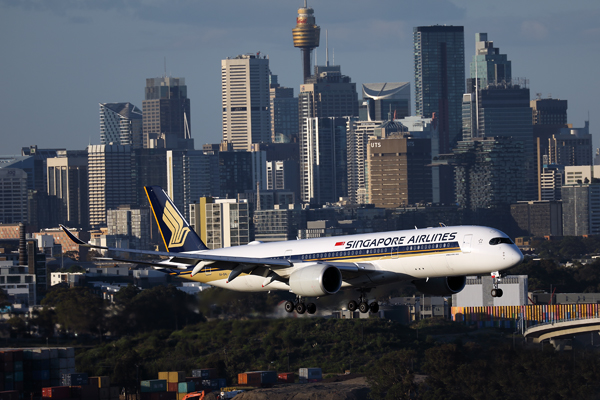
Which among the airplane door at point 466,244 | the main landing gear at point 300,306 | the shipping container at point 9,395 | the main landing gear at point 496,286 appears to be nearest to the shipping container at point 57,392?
the shipping container at point 9,395

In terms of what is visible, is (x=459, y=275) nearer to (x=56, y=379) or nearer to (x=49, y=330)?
(x=56, y=379)

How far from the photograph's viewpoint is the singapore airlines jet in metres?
74.2

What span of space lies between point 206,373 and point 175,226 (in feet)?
129

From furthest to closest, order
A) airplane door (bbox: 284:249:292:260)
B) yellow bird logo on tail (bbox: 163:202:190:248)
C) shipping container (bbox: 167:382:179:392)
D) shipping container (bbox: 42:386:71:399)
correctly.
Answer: shipping container (bbox: 167:382:179:392)
shipping container (bbox: 42:386:71:399)
yellow bird logo on tail (bbox: 163:202:190:248)
airplane door (bbox: 284:249:292:260)

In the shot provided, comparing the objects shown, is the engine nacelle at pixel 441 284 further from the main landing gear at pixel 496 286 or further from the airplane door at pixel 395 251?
the main landing gear at pixel 496 286

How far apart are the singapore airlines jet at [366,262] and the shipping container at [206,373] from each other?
4407cm

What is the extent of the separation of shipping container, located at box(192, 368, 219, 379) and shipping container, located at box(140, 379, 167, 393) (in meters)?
3.57

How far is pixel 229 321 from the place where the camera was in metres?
126

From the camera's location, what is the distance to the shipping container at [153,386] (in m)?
126

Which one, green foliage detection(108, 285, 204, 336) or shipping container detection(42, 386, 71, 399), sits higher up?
green foliage detection(108, 285, 204, 336)

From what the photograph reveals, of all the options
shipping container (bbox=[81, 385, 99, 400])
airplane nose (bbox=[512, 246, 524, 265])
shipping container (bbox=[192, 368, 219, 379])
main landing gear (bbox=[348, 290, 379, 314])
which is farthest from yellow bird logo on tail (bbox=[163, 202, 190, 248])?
shipping container (bbox=[192, 368, 219, 379])

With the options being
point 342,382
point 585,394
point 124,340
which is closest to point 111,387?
point 124,340

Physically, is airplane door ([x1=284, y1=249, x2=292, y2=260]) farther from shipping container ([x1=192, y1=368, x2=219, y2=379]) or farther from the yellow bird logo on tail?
shipping container ([x1=192, y1=368, x2=219, y2=379])

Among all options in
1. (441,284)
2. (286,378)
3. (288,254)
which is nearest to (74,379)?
(286,378)
